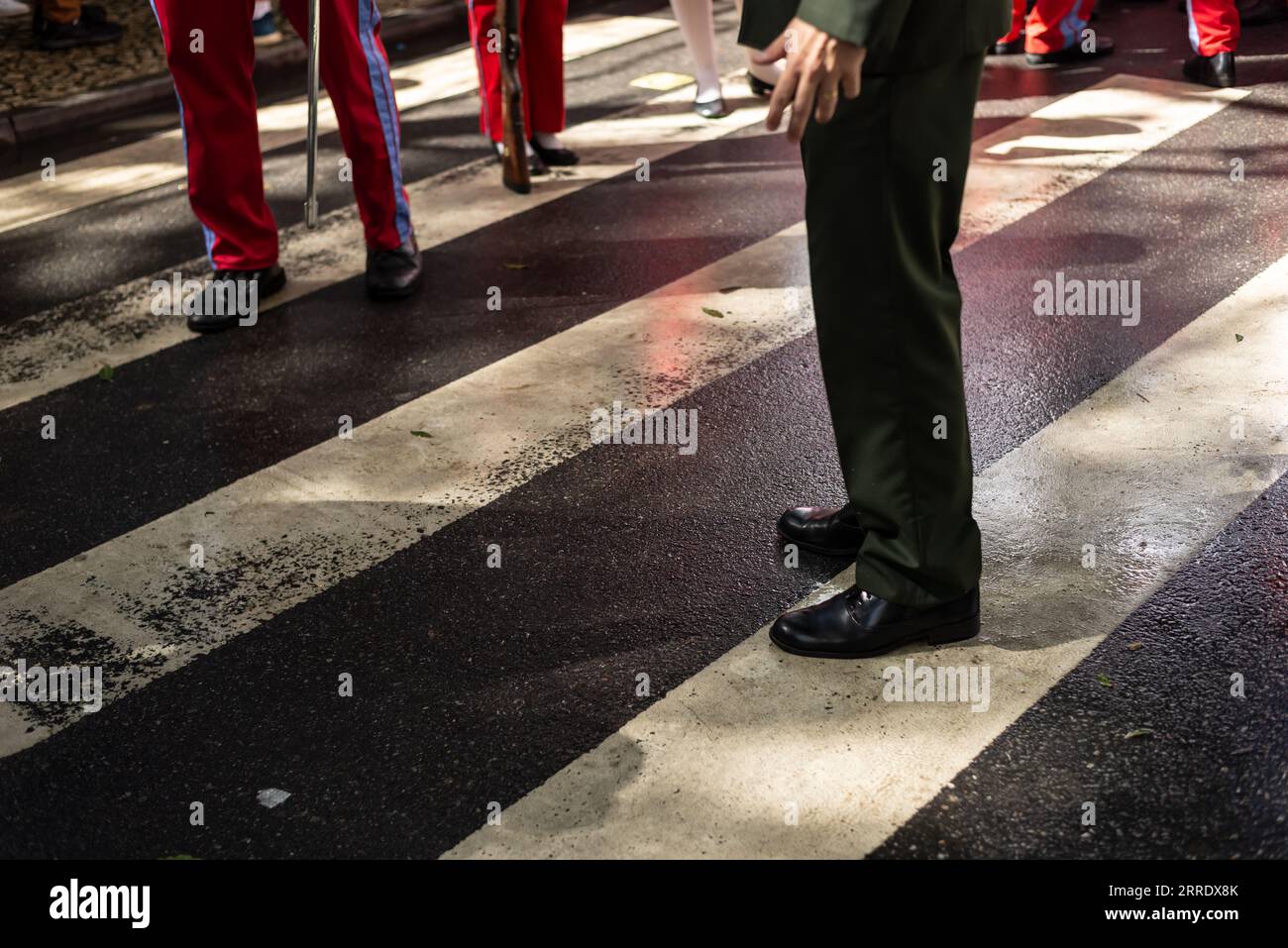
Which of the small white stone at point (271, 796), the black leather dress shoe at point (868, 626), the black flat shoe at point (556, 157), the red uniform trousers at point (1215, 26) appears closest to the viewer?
the small white stone at point (271, 796)

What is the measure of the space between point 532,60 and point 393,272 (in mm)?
1608

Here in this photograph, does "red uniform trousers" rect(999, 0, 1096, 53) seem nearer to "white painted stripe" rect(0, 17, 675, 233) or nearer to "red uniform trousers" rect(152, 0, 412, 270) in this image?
"white painted stripe" rect(0, 17, 675, 233)

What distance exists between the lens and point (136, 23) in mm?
9109

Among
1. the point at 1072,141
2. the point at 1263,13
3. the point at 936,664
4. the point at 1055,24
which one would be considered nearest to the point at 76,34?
the point at 1055,24

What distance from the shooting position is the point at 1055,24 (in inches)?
286

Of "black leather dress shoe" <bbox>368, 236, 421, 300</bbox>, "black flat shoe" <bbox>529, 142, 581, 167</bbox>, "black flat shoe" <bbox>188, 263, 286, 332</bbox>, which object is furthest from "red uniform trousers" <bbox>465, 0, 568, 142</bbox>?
"black flat shoe" <bbox>188, 263, 286, 332</bbox>

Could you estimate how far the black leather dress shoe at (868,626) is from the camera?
3.00m

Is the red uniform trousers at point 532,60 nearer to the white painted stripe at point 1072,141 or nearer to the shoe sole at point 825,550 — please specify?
the white painted stripe at point 1072,141

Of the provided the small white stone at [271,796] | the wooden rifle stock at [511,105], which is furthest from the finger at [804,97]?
the wooden rifle stock at [511,105]

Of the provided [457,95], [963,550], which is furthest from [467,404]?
[457,95]

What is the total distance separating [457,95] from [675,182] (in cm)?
202

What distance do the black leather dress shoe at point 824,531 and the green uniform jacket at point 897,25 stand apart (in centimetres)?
115

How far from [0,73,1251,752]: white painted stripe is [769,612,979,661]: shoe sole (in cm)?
110
